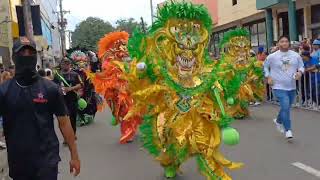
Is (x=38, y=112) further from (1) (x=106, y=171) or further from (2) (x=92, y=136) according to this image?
(2) (x=92, y=136)

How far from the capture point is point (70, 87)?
9.92 m

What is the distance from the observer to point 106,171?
294 inches

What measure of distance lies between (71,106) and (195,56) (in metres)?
4.41

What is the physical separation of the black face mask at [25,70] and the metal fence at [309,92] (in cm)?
973

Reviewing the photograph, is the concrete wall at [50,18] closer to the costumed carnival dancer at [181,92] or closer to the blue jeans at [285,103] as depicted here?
the blue jeans at [285,103]

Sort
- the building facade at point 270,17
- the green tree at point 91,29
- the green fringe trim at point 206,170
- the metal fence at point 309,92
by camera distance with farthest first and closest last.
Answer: the green tree at point 91,29, the building facade at point 270,17, the metal fence at point 309,92, the green fringe trim at point 206,170

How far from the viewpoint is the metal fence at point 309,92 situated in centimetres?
1264

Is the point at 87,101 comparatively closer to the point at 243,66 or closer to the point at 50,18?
the point at 243,66

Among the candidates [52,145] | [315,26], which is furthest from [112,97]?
[315,26]

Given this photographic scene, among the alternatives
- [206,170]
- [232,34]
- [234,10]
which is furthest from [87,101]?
[234,10]

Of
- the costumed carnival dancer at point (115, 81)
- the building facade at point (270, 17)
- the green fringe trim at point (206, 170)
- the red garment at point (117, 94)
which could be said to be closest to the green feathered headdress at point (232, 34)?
the costumed carnival dancer at point (115, 81)

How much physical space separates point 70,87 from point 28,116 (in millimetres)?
6159

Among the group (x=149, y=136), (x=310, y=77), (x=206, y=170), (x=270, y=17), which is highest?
(x=270, y=17)

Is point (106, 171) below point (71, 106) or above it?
below
